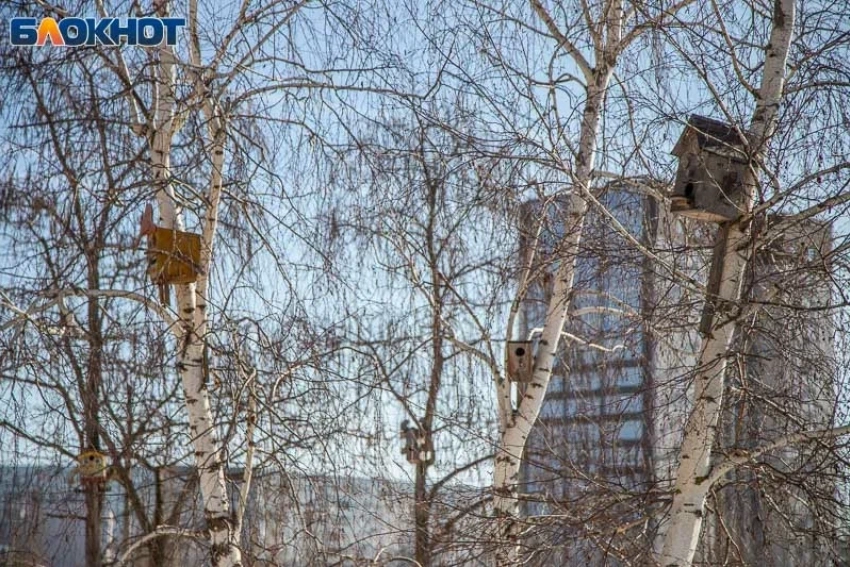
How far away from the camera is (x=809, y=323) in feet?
13.7

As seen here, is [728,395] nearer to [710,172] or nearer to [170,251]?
[710,172]

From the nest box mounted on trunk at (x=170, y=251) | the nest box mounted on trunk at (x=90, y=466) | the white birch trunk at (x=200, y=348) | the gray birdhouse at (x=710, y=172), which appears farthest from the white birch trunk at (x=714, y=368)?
the nest box mounted on trunk at (x=90, y=466)

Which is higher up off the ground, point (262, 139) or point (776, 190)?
point (262, 139)

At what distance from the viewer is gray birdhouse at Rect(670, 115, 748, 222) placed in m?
3.93

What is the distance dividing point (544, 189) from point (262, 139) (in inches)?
51.7

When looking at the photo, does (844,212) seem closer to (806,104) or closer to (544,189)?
(806,104)

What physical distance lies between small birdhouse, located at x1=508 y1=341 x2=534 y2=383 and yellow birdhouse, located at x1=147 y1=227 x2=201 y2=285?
1686 mm

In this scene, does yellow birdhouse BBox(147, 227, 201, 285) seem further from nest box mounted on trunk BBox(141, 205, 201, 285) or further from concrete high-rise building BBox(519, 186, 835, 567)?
concrete high-rise building BBox(519, 186, 835, 567)

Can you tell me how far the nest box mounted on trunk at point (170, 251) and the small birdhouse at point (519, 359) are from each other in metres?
1.69

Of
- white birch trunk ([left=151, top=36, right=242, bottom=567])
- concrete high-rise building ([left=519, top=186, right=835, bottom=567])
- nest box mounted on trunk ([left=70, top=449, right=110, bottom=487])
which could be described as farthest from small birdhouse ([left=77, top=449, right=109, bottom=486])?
concrete high-rise building ([left=519, top=186, right=835, bottom=567])

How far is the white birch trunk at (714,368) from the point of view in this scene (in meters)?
3.92

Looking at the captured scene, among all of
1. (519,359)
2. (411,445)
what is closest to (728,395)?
(519,359)

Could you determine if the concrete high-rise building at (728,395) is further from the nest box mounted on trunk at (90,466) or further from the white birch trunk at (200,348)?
the nest box mounted on trunk at (90,466)

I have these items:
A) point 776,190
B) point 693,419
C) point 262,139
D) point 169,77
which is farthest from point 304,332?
point 776,190
